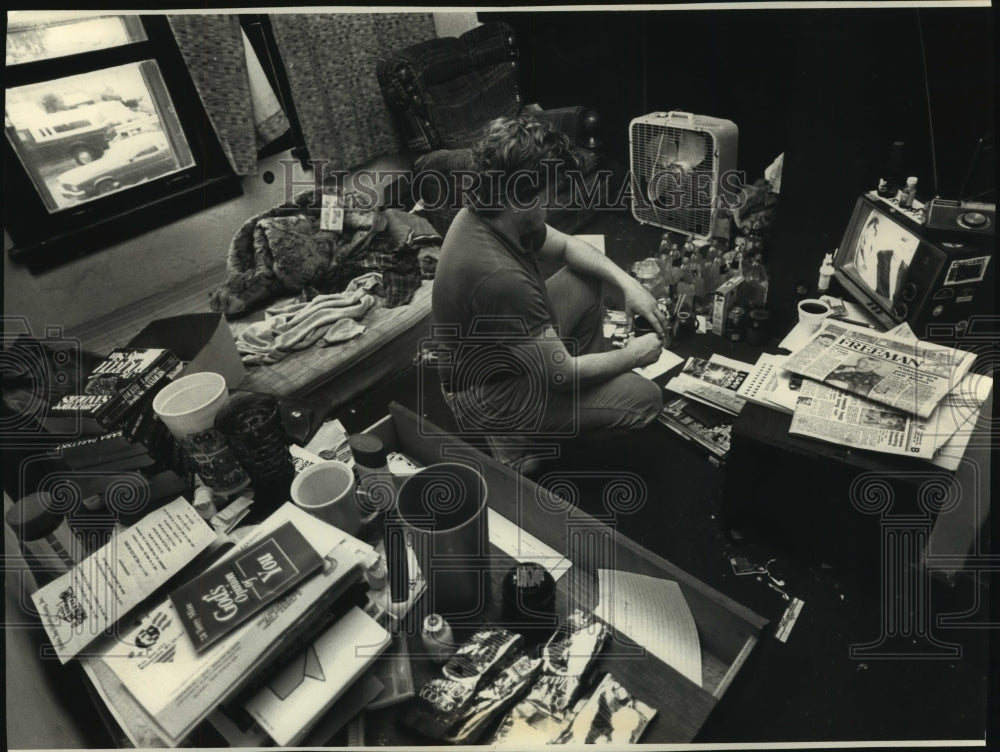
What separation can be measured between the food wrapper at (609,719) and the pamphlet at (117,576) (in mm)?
608

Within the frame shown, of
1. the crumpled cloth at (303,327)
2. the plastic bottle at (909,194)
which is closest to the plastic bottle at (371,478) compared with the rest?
the crumpled cloth at (303,327)

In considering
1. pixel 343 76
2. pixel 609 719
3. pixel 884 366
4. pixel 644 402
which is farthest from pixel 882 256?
pixel 343 76

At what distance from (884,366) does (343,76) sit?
7.42ft

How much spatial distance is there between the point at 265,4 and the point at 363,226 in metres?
1.34

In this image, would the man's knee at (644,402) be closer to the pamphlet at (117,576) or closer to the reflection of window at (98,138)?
the pamphlet at (117,576)

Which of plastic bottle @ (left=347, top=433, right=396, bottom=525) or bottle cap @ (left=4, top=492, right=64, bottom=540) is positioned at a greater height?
bottle cap @ (left=4, top=492, right=64, bottom=540)

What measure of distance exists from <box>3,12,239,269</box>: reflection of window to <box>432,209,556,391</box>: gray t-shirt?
1.38 m

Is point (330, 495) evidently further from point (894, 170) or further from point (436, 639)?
point (894, 170)

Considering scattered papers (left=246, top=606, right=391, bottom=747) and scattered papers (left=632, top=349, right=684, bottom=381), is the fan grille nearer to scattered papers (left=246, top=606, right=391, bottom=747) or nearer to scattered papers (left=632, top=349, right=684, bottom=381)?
scattered papers (left=632, top=349, right=684, bottom=381)

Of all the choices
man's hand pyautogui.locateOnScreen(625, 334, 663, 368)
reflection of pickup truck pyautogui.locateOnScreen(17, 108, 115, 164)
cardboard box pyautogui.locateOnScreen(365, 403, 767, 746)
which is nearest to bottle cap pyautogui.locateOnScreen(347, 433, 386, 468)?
cardboard box pyautogui.locateOnScreen(365, 403, 767, 746)

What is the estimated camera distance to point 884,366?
1221mm

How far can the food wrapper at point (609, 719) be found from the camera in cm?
76

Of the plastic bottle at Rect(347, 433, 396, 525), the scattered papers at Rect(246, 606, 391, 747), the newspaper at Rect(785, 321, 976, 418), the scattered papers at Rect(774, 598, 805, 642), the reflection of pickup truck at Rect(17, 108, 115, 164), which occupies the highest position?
the reflection of pickup truck at Rect(17, 108, 115, 164)

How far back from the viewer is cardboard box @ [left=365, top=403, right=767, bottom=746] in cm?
76
